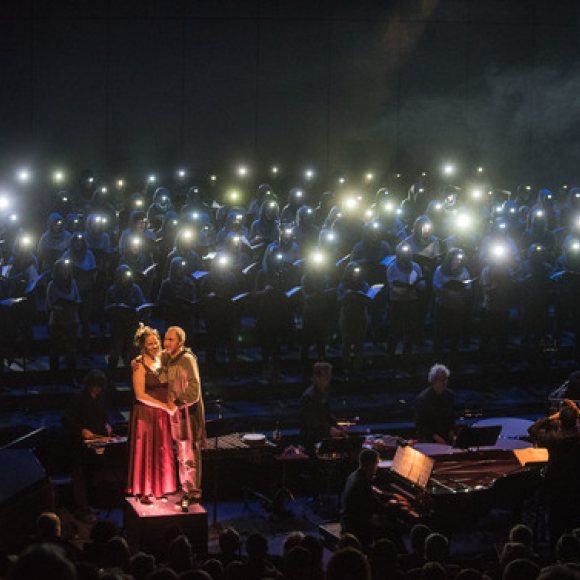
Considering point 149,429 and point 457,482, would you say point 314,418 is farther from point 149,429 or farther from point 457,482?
point 149,429

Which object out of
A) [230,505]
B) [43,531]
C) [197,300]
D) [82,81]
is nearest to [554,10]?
[82,81]

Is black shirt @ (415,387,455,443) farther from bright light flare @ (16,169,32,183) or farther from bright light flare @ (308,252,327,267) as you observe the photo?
bright light flare @ (16,169,32,183)

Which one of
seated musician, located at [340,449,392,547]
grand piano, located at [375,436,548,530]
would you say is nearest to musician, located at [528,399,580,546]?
grand piano, located at [375,436,548,530]

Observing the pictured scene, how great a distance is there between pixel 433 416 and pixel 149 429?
135 inches

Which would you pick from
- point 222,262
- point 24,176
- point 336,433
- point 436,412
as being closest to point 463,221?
point 222,262

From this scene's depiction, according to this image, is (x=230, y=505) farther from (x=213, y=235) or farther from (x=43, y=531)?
(x=213, y=235)

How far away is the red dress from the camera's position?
9.12 metres

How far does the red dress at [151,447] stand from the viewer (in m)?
9.12

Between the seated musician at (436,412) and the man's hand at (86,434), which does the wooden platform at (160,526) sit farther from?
the seated musician at (436,412)

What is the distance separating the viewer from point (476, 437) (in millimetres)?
9523

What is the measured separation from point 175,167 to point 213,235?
224 inches

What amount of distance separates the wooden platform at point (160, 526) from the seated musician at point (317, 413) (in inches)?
86.2

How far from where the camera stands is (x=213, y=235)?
1605cm

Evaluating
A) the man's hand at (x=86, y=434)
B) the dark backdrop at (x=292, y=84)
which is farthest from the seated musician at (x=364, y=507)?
the dark backdrop at (x=292, y=84)
